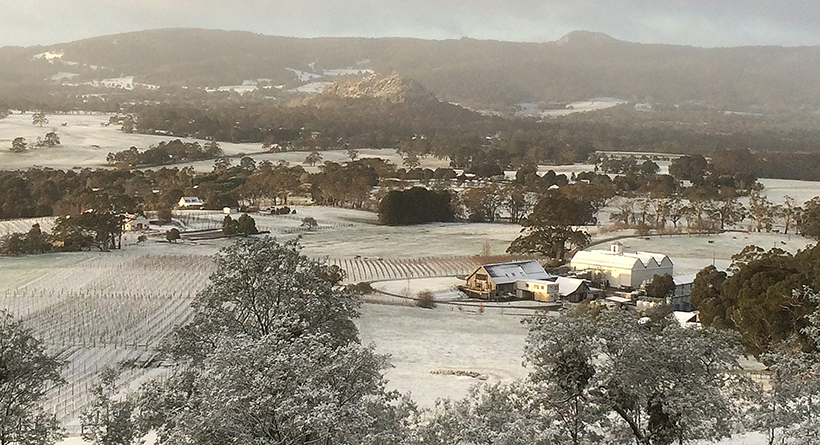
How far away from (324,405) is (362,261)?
2323 cm

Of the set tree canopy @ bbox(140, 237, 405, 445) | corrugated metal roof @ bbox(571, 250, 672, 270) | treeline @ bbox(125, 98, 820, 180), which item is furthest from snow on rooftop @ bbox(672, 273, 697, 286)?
treeline @ bbox(125, 98, 820, 180)

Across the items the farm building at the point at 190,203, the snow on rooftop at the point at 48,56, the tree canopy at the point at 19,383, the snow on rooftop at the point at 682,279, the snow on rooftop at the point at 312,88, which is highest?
the snow on rooftop at the point at 48,56

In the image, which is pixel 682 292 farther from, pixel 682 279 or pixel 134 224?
pixel 134 224

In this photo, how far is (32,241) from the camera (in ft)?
93.9

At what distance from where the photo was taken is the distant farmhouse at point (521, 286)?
23.8 metres

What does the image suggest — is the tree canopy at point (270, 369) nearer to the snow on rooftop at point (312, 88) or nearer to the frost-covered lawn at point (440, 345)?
the frost-covered lawn at point (440, 345)

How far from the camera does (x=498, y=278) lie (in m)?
24.5

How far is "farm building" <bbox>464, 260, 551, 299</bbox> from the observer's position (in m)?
24.2

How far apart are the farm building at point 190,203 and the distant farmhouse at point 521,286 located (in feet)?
78.3

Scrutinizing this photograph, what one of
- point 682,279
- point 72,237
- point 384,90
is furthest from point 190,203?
point 384,90

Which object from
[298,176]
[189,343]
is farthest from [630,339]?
[298,176]

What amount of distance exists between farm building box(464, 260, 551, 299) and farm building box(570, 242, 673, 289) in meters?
2.26

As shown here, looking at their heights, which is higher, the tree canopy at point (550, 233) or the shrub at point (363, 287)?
the tree canopy at point (550, 233)

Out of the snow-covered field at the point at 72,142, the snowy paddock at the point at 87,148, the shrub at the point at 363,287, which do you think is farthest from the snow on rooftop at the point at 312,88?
the shrub at the point at 363,287
